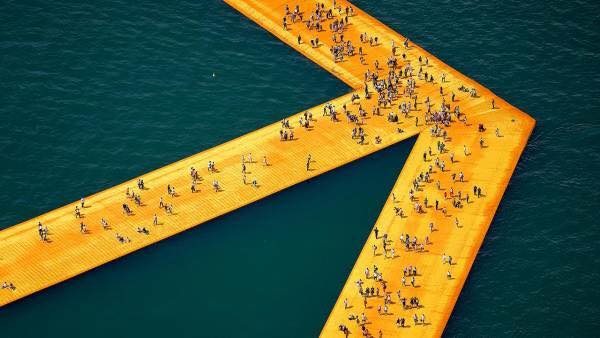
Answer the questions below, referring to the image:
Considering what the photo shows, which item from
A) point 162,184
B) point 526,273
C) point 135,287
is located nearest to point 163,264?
point 135,287

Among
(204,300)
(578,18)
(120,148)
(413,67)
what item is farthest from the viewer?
(578,18)

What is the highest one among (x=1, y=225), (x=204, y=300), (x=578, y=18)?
(x=578, y=18)

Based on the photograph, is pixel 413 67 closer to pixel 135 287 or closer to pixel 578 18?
pixel 578 18

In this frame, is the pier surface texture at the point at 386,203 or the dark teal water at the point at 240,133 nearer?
the pier surface texture at the point at 386,203

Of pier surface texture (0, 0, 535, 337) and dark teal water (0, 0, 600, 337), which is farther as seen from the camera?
dark teal water (0, 0, 600, 337)
